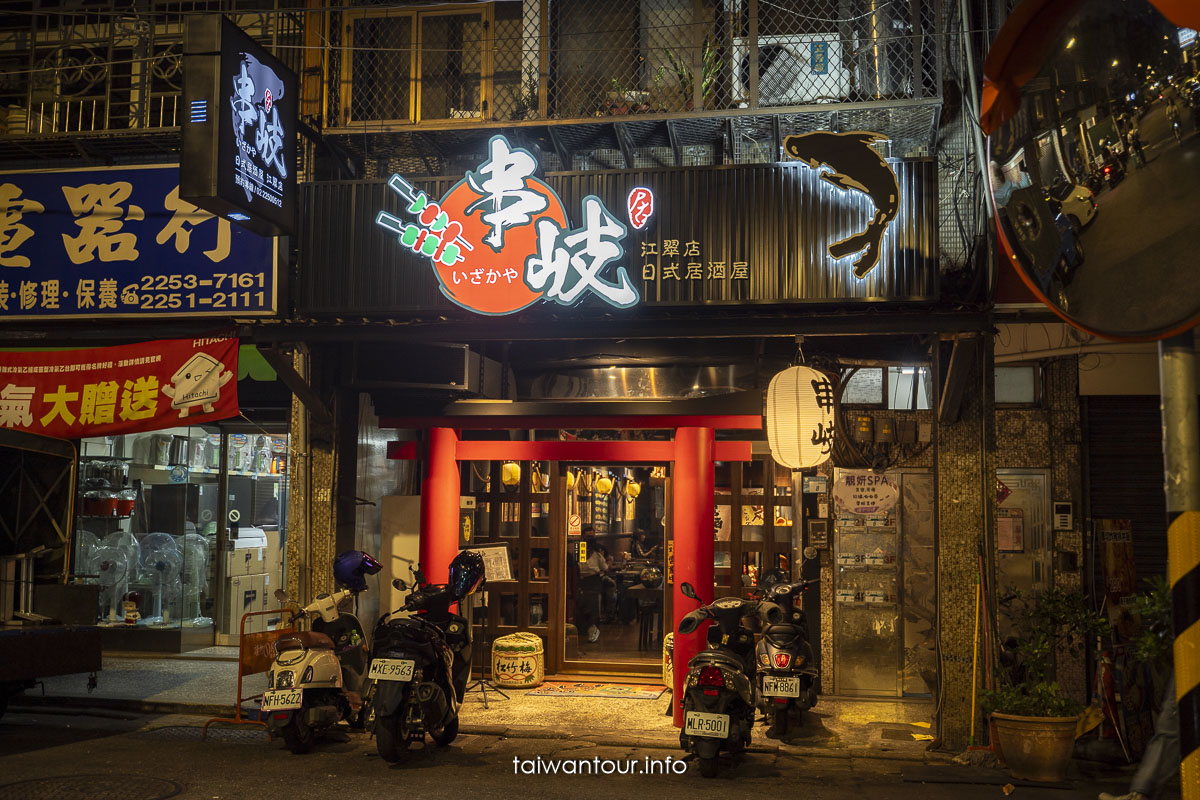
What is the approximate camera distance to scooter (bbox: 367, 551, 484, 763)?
342 inches

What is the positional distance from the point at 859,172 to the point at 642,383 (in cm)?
384

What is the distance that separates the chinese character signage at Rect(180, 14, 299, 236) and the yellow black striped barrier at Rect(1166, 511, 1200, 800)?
834 centimetres

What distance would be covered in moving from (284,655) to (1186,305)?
8340 millimetres

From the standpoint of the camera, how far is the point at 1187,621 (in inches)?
117

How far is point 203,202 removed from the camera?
9117mm

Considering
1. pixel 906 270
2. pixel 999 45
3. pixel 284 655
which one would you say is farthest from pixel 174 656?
pixel 999 45

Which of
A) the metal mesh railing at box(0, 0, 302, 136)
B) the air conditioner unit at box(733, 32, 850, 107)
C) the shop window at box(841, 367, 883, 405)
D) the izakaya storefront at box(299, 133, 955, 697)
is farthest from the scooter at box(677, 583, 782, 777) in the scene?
the metal mesh railing at box(0, 0, 302, 136)

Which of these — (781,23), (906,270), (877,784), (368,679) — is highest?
(781,23)

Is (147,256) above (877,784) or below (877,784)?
above

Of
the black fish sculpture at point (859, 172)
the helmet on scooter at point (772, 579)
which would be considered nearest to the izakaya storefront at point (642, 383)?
the black fish sculpture at point (859, 172)

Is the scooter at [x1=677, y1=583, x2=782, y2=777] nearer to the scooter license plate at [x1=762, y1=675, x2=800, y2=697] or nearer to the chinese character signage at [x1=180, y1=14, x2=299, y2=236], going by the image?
the scooter license plate at [x1=762, y1=675, x2=800, y2=697]

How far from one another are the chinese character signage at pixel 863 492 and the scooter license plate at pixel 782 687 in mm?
3243

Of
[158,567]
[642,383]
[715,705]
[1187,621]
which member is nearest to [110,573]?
[158,567]

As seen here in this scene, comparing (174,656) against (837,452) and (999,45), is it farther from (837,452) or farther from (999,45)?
(999,45)
